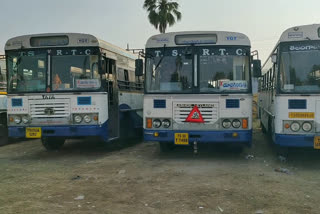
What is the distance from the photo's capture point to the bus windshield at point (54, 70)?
9.42 meters

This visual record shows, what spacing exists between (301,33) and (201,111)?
2.74 meters

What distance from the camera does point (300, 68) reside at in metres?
7.90

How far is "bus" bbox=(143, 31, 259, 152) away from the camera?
28.2 ft

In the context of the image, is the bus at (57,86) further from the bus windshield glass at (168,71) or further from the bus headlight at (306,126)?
the bus headlight at (306,126)

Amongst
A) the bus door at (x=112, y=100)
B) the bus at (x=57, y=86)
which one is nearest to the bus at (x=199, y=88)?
the bus at (x=57, y=86)

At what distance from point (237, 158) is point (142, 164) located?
94.2 inches

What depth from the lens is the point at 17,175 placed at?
7.78 m

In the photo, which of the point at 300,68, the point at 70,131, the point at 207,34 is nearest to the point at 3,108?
the point at 70,131

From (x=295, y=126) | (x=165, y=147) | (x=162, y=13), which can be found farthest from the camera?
(x=162, y=13)

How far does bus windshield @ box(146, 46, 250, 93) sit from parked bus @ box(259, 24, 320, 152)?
35.3 inches

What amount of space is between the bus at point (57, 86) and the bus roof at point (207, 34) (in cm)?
154

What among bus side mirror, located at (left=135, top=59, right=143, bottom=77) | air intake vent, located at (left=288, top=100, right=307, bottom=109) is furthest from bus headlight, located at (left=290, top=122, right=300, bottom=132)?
bus side mirror, located at (left=135, top=59, right=143, bottom=77)

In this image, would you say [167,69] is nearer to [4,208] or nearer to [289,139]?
[289,139]

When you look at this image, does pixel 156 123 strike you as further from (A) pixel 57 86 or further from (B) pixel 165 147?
(A) pixel 57 86
